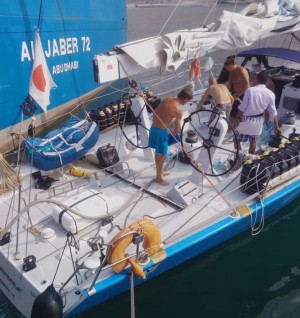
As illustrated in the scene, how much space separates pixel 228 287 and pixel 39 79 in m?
3.36

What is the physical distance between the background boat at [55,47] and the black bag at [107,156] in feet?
10.4

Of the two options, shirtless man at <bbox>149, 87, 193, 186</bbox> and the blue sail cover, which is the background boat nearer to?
the blue sail cover

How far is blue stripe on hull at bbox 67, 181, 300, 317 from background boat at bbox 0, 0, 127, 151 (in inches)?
206

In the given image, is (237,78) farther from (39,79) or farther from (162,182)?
(39,79)

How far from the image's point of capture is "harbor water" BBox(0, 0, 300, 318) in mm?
4188

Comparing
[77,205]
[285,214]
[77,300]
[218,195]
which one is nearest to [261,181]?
[218,195]

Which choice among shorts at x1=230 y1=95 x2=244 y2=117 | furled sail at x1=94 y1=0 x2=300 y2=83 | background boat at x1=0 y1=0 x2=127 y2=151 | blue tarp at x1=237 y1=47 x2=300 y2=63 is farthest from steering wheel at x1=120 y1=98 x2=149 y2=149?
blue tarp at x1=237 y1=47 x2=300 y2=63

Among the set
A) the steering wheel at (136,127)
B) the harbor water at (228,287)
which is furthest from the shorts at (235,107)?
the harbor water at (228,287)

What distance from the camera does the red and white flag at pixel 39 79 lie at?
12.2 feet

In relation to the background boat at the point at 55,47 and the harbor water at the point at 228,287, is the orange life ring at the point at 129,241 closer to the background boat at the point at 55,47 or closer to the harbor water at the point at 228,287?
the harbor water at the point at 228,287

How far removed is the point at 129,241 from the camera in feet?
11.3

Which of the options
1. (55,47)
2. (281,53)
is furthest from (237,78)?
(55,47)

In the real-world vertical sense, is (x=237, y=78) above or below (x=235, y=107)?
above

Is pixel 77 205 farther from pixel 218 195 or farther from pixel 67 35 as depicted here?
pixel 67 35
